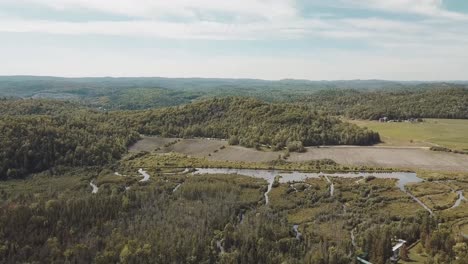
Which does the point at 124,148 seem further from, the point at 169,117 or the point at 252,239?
the point at 252,239

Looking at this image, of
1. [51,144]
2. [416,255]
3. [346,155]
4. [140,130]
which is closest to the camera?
[416,255]

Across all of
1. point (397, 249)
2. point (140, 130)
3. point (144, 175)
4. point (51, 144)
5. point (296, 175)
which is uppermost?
point (51, 144)

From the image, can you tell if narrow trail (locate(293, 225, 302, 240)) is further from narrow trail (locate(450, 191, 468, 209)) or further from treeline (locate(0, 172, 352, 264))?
narrow trail (locate(450, 191, 468, 209))

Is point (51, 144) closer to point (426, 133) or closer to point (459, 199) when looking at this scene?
point (459, 199)

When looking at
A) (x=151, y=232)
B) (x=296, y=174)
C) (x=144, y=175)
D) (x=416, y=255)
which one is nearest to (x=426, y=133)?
(x=296, y=174)

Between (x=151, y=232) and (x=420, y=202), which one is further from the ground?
(x=151, y=232)

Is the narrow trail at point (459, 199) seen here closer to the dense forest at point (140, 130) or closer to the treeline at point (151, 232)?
the treeline at point (151, 232)
